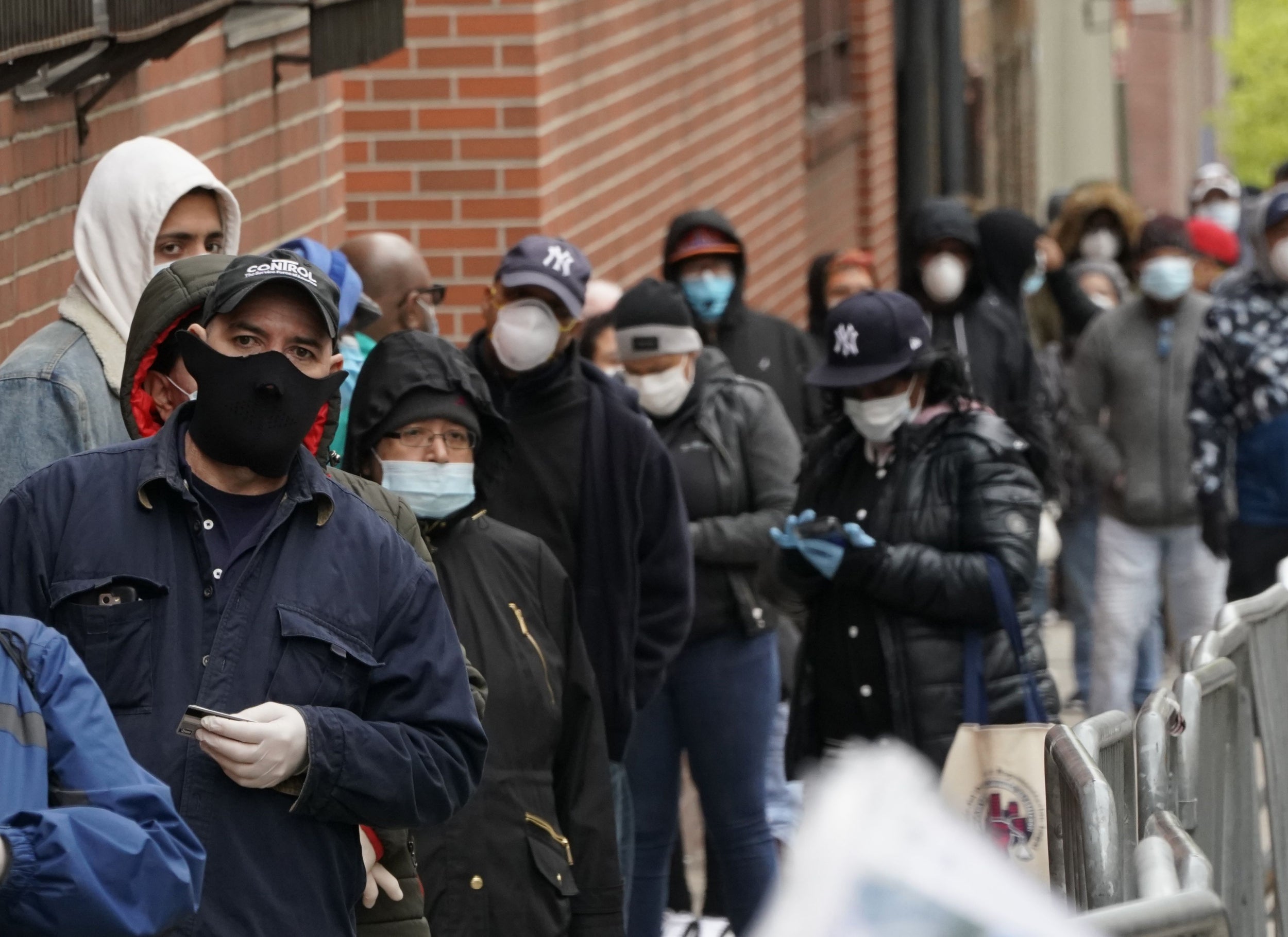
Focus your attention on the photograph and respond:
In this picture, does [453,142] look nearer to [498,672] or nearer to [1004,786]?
[1004,786]

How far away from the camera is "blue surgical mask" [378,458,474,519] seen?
409 cm

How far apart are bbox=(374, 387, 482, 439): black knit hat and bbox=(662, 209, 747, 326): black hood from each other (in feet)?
10.4

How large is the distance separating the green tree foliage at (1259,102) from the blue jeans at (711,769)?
27994mm

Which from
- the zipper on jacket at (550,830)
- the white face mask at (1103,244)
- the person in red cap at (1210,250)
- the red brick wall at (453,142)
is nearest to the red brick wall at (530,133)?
the red brick wall at (453,142)

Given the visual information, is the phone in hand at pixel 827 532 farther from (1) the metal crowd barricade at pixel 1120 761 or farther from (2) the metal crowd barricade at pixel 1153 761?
(2) the metal crowd barricade at pixel 1153 761

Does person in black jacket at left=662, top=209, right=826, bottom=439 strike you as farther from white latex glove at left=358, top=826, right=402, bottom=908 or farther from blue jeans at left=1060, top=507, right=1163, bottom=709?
white latex glove at left=358, top=826, right=402, bottom=908

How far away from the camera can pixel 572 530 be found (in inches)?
201

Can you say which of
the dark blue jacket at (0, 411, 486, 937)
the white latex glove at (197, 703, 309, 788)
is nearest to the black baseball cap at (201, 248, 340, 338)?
the dark blue jacket at (0, 411, 486, 937)

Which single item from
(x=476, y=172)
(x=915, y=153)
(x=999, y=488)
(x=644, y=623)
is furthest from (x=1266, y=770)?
(x=915, y=153)

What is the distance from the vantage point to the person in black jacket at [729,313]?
24.0 ft

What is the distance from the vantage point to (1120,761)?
12.6ft

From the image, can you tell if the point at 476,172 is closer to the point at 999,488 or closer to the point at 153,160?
the point at 999,488

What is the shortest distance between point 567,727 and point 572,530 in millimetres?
914

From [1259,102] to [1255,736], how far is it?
29.7 m
